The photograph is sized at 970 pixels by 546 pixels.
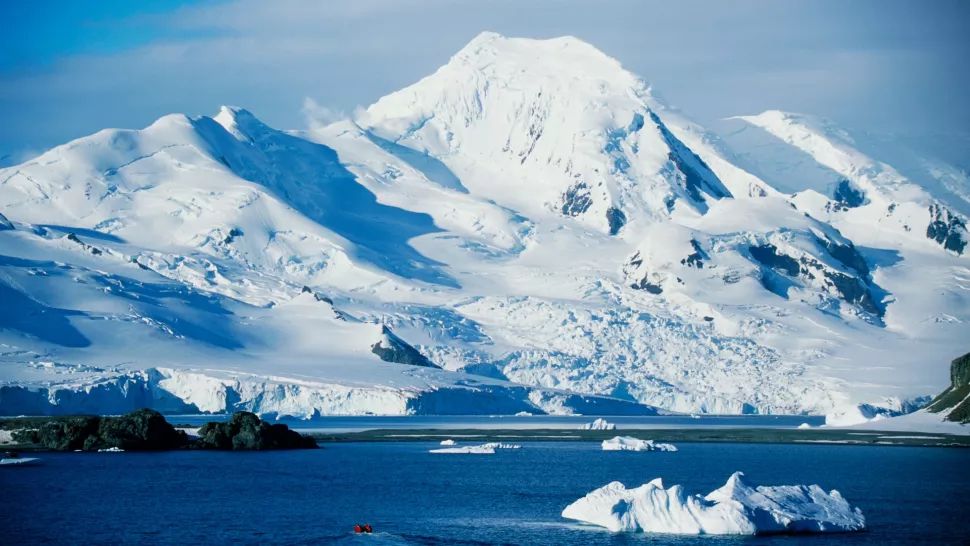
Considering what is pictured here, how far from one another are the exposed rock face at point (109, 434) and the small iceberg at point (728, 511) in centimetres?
6392

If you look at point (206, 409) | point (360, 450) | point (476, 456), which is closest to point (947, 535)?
point (476, 456)

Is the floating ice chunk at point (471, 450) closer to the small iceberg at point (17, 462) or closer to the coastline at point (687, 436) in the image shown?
the coastline at point (687, 436)

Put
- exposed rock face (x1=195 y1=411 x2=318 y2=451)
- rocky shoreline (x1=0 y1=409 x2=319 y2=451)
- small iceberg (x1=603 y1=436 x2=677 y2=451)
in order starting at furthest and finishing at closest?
small iceberg (x1=603 y1=436 x2=677 y2=451)
exposed rock face (x1=195 y1=411 x2=318 y2=451)
rocky shoreline (x1=0 y1=409 x2=319 y2=451)

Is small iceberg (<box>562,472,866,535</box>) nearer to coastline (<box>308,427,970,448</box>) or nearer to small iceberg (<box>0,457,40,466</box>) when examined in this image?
small iceberg (<box>0,457,40,466</box>)

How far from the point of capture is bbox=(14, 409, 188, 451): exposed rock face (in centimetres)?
13200

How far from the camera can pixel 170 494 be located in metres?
93.1

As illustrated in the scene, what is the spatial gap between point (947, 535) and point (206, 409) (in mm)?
137470

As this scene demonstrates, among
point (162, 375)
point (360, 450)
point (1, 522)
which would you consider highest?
point (162, 375)

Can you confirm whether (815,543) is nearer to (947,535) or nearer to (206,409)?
(947,535)

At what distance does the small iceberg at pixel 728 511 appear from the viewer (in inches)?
2948

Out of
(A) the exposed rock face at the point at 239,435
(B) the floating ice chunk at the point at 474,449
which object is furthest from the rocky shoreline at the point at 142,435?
(B) the floating ice chunk at the point at 474,449

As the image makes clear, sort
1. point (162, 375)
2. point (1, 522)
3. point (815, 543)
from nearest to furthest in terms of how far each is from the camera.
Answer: point (815, 543) < point (1, 522) < point (162, 375)

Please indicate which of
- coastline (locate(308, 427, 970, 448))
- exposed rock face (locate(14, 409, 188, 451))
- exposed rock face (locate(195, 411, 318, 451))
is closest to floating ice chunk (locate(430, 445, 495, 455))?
exposed rock face (locate(195, 411, 318, 451))

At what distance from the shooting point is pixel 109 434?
434ft
